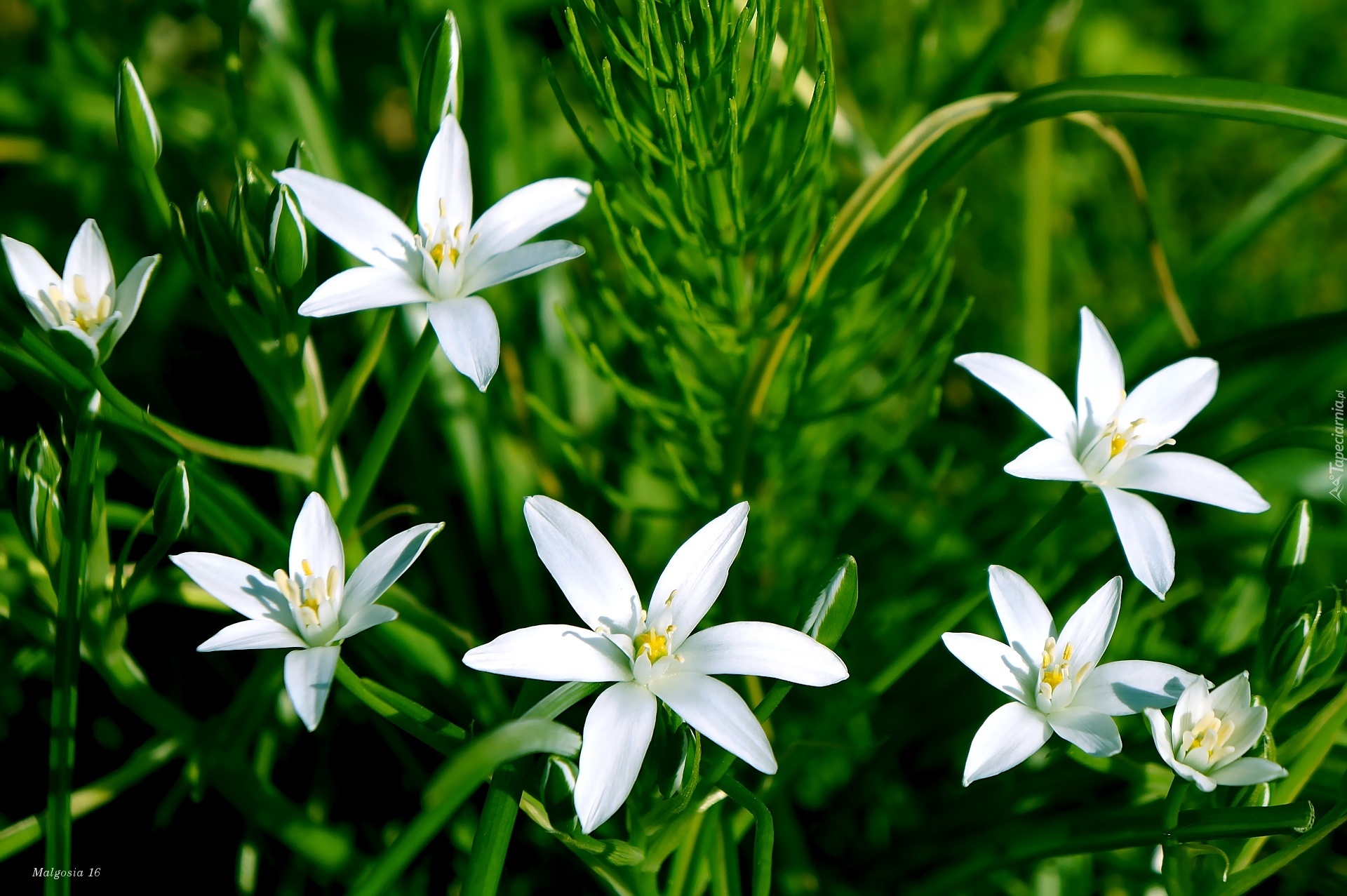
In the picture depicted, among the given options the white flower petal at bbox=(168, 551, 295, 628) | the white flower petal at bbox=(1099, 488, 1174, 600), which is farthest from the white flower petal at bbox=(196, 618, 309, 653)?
the white flower petal at bbox=(1099, 488, 1174, 600)

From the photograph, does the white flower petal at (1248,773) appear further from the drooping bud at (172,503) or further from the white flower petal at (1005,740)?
the drooping bud at (172,503)

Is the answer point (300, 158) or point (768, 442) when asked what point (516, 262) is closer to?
point (300, 158)

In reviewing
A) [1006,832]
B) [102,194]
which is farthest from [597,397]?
[102,194]

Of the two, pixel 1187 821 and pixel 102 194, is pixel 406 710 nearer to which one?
pixel 1187 821

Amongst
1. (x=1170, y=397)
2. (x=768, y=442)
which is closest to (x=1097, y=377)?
(x=1170, y=397)

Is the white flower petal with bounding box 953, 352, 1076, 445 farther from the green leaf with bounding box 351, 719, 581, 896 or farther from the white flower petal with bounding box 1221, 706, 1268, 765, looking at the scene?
the green leaf with bounding box 351, 719, 581, 896
